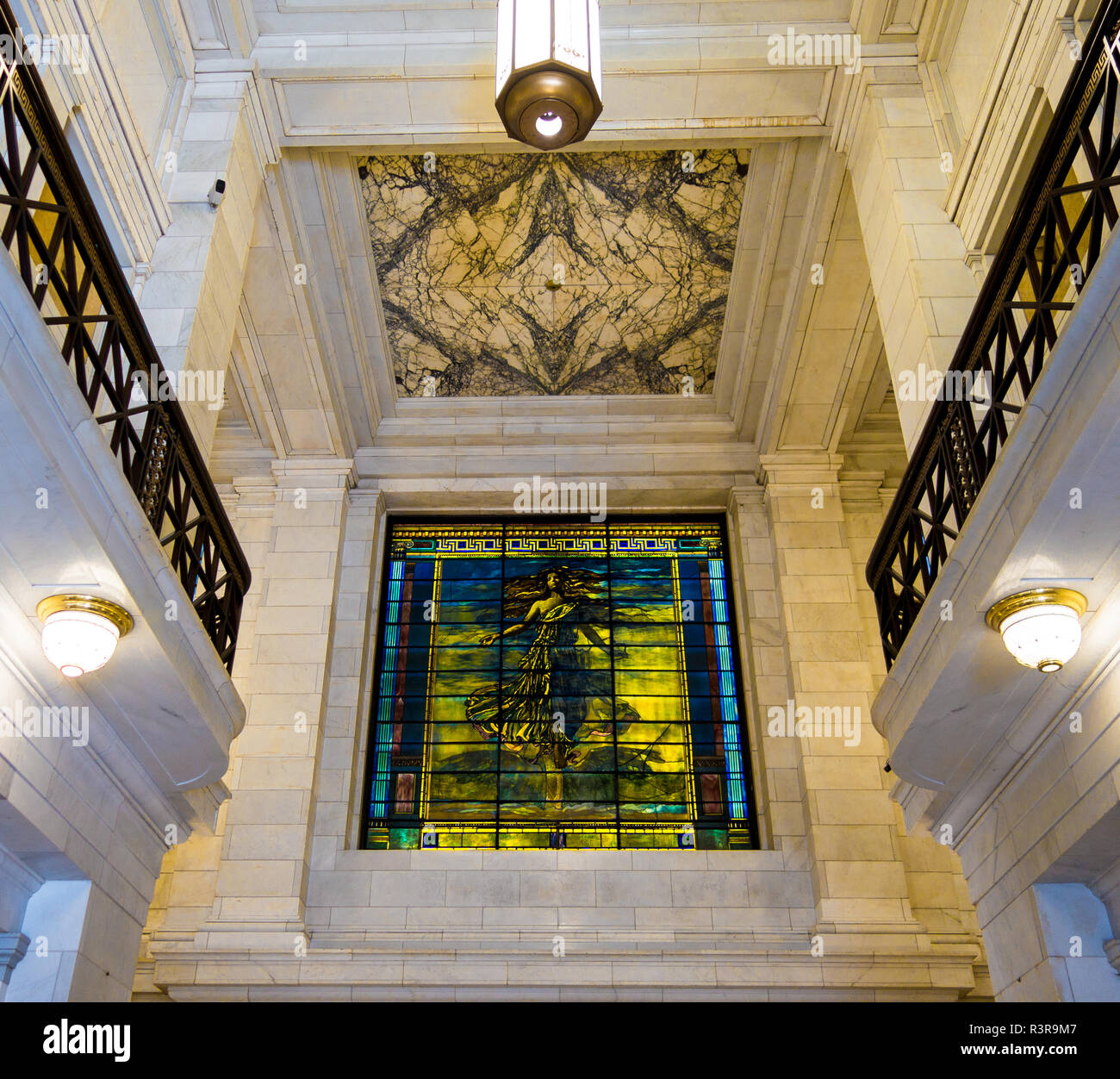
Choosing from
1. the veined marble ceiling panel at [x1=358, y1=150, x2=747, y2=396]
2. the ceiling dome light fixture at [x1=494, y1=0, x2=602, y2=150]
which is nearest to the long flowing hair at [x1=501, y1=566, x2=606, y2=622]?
the veined marble ceiling panel at [x1=358, y1=150, x2=747, y2=396]

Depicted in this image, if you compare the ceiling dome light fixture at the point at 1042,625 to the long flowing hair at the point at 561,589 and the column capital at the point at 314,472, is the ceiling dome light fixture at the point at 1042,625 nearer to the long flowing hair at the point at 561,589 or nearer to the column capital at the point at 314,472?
the long flowing hair at the point at 561,589

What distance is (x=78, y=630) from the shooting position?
4.68m

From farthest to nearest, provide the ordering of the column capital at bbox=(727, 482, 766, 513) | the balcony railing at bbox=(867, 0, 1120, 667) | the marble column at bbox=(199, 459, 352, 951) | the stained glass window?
the column capital at bbox=(727, 482, 766, 513)
the stained glass window
the marble column at bbox=(199, 459, 352, 951)
the balcony railing at bbox=(867, 0, 1120, 667)

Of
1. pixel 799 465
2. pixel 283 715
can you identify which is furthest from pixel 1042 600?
pixel 283 715

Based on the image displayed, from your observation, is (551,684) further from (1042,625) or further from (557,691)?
(1042,625)

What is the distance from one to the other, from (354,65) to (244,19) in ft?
2.47

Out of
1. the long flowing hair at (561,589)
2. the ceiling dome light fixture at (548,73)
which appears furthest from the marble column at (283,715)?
the ceiling dome light fixture at (548,73)

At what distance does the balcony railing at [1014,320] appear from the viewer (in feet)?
14.1

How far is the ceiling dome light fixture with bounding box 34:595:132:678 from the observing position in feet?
15.1

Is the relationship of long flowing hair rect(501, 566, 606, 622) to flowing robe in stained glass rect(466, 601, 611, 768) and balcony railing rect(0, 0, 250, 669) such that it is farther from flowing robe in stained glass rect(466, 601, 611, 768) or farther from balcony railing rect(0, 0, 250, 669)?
balcony railing rect(0, 0, 250, 669)

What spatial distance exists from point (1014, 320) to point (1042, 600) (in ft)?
5.27

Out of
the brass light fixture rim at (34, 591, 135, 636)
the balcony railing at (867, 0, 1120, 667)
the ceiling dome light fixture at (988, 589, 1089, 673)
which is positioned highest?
the balcony railing at (867, 0, 1120, 667)

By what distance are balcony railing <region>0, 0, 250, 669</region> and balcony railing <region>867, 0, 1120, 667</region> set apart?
11.7 ft
